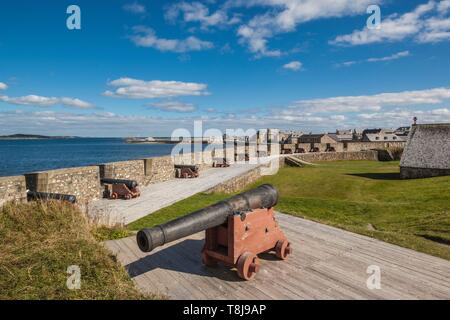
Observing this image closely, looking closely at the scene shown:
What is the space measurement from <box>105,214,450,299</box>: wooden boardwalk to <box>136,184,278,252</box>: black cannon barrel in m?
0.80

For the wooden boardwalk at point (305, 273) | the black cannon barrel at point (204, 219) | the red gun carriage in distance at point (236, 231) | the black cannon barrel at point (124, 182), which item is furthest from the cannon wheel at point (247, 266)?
the black cannon barrel at point (124, 182)

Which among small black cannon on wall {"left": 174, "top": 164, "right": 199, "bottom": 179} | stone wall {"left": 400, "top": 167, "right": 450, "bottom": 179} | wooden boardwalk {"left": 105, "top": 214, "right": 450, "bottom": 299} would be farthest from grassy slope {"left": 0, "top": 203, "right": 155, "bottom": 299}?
stone wall {"left": 400, "top": 167, "right": 450, "bottom": 179}

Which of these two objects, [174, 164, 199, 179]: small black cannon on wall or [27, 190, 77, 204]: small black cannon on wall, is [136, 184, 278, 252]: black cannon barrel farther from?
[174, 164, 199, 179]: small black cannon on wall

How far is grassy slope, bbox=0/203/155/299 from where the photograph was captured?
4156mm

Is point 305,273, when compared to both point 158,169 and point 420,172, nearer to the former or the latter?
point 158,169

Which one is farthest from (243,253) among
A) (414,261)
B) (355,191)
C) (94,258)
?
(355,191)

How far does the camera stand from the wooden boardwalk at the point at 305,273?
4.45 meters

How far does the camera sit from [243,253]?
5.00 metres

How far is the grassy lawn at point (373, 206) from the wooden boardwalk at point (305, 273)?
0.98 m

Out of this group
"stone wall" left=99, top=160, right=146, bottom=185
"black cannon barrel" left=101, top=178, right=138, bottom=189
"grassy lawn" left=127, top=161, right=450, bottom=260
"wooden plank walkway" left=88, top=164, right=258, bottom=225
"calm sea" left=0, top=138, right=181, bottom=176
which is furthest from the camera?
"calm sea" left=0, top=138, right=181, bottom=176

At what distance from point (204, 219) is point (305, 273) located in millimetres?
1802

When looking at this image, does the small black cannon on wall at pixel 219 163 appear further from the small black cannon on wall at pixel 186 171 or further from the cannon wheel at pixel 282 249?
the cannon wheel at pixel 282 249

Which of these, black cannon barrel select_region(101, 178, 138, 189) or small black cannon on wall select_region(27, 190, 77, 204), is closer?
small black cannon on wall select_region(27, 190, 77, 204)

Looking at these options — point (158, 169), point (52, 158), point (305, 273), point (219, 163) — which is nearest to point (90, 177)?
point (158, 169)
